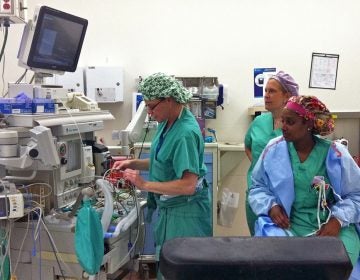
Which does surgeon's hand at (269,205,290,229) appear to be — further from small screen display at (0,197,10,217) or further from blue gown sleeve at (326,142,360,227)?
small screen display at (0,197,10,217)

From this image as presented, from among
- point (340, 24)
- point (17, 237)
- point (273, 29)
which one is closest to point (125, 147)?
point (17, 237)

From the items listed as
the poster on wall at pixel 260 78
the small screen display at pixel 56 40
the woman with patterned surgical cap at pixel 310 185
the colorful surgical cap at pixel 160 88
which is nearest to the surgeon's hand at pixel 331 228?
the woman with patterned surgical cap at pixel 310 185

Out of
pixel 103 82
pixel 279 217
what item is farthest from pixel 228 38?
pixel 279 217

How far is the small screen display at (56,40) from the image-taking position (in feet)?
6.32

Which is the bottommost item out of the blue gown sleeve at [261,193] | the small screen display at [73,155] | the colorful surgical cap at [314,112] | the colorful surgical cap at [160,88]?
the blue gown sleeve at [261,193]

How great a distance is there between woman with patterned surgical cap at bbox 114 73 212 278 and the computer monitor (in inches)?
19.9

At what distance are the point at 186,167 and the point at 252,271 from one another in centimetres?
94

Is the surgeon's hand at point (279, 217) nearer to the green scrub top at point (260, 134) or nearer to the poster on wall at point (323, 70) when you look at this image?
the green scrub top at point (260, 134)

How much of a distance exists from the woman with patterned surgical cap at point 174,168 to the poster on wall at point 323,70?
214 cm

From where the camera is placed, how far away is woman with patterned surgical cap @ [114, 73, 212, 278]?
190 cm

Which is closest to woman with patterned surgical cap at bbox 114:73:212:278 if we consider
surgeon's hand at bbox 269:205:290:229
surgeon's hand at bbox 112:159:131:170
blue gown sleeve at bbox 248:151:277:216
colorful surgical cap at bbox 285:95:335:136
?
surgeon's hand at bbox 112:159:131:170

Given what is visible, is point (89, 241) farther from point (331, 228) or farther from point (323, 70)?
point (323, 70)

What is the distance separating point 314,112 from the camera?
1.79 m

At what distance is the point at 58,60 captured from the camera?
84.7 inches
